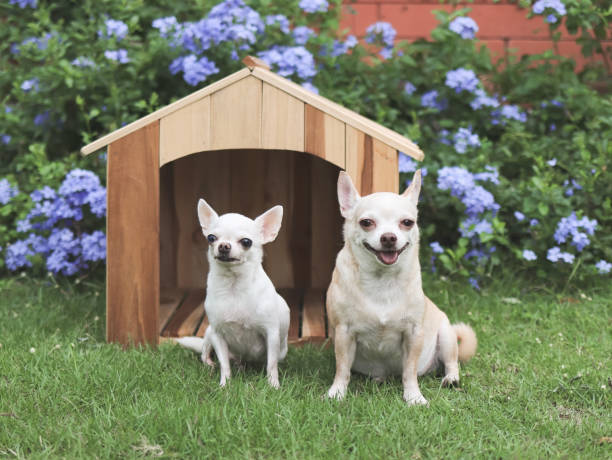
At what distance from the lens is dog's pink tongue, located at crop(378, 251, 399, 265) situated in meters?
2.76

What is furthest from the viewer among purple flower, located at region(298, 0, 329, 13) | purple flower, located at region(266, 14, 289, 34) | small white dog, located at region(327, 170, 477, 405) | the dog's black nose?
purple flower, located at region(298, 0, 329, 13)

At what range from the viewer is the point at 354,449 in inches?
94.9

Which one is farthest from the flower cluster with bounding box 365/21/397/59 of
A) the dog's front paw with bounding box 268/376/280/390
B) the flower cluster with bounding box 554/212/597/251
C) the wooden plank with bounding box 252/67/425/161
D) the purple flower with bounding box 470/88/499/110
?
the dog's front paw with bounding box 268/376/280/390

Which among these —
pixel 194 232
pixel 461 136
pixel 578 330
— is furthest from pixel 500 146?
pixel 194 232

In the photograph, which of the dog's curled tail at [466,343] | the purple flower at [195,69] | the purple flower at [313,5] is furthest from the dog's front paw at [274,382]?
the purple flower at [313,5]

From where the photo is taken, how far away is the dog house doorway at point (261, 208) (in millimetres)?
4820

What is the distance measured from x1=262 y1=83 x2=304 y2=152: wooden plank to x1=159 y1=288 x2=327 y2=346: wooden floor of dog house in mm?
1044

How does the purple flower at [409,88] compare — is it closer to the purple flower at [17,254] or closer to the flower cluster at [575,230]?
the flower cluster at [575,230]

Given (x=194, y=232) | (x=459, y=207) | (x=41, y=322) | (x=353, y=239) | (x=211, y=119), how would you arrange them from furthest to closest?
1. (x=194, y=232)
2. (x=459, y=207)
3. (x=41, y=322)
4. (x=211, y=119)
5. (x=353, y=239)

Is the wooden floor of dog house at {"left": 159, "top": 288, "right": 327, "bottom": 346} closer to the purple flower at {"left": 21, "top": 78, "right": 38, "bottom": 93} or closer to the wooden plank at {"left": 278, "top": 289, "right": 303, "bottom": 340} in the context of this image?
the wooden plank at {"left": 278, "top": 289, "right": 303, "bottom": 340}

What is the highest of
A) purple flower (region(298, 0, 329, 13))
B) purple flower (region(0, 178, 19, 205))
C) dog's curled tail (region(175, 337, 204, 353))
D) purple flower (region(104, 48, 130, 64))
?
purple flower (region(298, 0, 329, 13))

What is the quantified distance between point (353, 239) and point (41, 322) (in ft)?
6.23

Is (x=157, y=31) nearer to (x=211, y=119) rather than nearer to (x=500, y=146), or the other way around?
(x=211, y=119)

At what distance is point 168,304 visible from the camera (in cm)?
452
